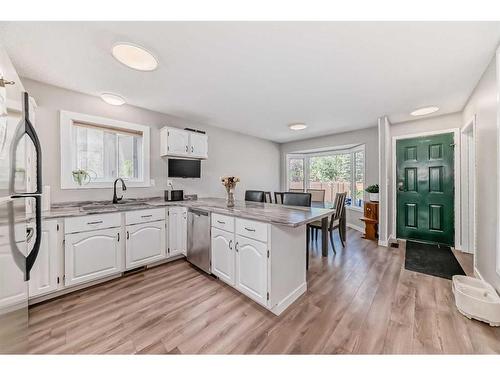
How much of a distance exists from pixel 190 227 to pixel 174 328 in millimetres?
1228

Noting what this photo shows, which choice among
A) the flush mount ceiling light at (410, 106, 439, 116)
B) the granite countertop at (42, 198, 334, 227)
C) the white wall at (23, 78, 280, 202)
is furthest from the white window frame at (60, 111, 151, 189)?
the flush mount ceiling light at (410, 106, 439, 116)

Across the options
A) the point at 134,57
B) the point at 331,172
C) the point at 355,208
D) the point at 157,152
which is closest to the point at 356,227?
the point at 355,208

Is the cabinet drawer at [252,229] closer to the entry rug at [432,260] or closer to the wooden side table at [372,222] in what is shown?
the entry rug at [432,260]

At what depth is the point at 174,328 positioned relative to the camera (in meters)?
1.50

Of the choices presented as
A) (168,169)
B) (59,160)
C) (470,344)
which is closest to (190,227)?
(168,169)

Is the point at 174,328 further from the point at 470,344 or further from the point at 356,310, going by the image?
the point at 470,344

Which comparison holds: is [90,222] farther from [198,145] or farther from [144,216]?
[198,145]

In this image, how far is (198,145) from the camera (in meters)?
3.39

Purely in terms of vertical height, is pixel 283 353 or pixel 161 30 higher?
pixel 161 30

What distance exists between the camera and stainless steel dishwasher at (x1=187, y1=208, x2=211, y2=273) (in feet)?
7.50

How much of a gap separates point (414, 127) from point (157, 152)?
4.50 m

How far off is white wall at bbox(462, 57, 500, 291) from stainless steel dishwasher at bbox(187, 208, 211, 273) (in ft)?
8.61

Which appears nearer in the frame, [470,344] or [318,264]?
[470,344]

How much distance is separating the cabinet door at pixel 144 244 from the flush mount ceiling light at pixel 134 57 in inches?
66.5
